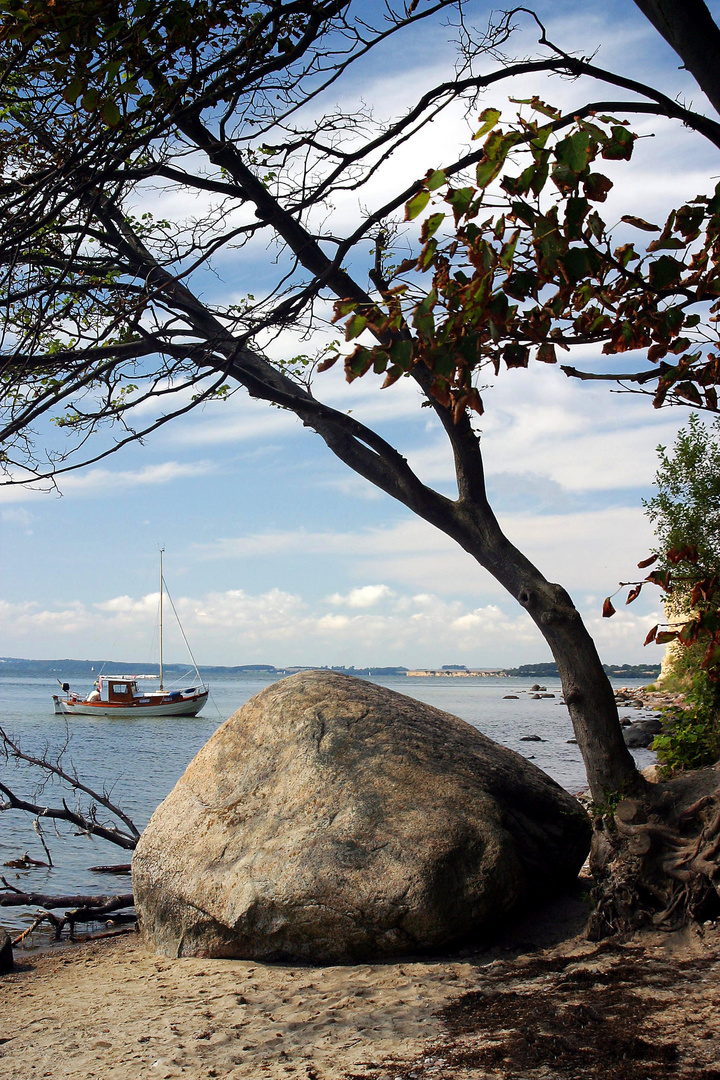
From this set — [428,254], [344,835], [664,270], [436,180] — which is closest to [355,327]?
[428,254]

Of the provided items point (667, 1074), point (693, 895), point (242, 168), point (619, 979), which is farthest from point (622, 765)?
point (242, 168)

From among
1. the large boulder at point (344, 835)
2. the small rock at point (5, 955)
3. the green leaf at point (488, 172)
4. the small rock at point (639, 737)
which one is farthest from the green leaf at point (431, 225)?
the small rock at point (639, 737)

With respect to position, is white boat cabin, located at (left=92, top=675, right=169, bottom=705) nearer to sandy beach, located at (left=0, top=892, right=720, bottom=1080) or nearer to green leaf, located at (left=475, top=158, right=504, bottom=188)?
sandy beach, located at (left=0, top=892, right=720, bottom=1080)

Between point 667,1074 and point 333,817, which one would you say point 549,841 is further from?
point 667,1074

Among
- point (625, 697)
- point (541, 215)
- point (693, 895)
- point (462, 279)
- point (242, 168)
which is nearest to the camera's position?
point (541, 215)

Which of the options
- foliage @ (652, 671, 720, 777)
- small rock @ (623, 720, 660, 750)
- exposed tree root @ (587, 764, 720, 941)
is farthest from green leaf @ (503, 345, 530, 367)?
small rock @ (623, 720, 660, 750)

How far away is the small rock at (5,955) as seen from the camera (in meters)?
8.20

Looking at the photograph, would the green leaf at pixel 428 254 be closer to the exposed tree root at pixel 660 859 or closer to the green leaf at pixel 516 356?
the green leaf at pixel 516 356

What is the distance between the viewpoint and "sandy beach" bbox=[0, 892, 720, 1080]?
14.5 ft

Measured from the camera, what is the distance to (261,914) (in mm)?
6836

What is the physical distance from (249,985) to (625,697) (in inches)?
2541

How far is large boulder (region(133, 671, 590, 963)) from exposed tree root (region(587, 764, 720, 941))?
0.71 m

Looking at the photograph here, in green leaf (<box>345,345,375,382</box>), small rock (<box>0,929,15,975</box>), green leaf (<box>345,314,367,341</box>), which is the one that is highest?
green leaf (<box>345,314,367,341</box>)

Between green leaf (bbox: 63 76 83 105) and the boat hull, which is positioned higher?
green leaf (bbox: 63 76 83 105)
